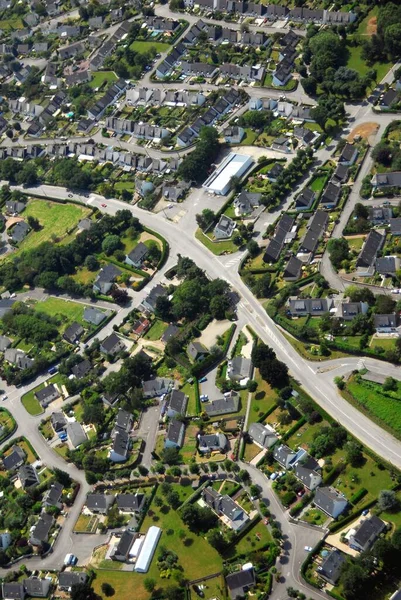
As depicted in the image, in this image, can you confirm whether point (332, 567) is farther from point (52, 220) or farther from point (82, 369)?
point (52, 220)

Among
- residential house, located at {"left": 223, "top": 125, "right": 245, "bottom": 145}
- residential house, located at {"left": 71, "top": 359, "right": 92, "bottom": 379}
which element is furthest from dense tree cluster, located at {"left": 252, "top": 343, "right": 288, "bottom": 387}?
residential house, located at {"left": 223, "top": 125, "right": 245, "bottom": 145}

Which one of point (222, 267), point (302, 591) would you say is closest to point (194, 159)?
point (222, 267)

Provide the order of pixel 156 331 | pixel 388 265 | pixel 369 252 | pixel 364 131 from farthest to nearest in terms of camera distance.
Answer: pixel 364 131
pixel 156 331
pixel 369 252
pixel 388 265

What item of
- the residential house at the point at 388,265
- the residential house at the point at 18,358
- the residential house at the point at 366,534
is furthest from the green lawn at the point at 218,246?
the residential house at the point at 366,534

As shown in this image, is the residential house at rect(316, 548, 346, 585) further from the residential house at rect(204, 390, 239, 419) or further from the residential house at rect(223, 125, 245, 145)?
the residential house at rect(223, 125, 245, 145)

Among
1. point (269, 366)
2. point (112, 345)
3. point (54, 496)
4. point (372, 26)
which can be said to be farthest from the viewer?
point (372, 26)

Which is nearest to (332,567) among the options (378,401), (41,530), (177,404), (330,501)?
(330,501)

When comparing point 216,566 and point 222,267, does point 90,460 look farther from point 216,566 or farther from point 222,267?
point 222,267
